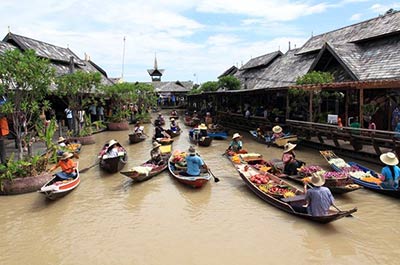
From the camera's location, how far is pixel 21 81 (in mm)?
10609

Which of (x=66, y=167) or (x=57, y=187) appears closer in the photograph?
(x=57, y=187)

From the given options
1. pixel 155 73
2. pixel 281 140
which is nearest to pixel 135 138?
pixel 281 140

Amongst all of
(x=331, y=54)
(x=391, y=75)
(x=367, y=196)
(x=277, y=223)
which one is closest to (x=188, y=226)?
(x=277, y=223)

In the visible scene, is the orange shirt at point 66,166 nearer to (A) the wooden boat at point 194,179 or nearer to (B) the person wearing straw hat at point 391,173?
(A) the wooden boat at point 194,179

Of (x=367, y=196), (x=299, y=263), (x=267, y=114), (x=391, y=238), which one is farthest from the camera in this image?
(x=267, y=114)

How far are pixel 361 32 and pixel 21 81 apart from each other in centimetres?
1823

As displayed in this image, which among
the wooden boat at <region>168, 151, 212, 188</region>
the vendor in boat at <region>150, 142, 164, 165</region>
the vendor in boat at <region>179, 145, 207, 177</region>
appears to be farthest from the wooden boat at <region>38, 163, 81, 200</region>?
the vendor in boat at <region>179, 145, 207, 177</region>

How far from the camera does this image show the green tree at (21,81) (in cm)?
1038

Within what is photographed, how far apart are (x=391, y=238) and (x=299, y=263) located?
7.80ft

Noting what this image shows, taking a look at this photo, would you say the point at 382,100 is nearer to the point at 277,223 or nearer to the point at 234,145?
the point at 234,145

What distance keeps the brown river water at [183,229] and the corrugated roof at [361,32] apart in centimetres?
1179

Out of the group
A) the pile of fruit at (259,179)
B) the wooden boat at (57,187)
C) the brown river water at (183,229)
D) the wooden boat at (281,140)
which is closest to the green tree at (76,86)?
the wooden boat at (57,187)

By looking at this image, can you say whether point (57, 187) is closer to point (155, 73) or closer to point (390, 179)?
point (390, 179)

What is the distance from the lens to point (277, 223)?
26.6 ft
